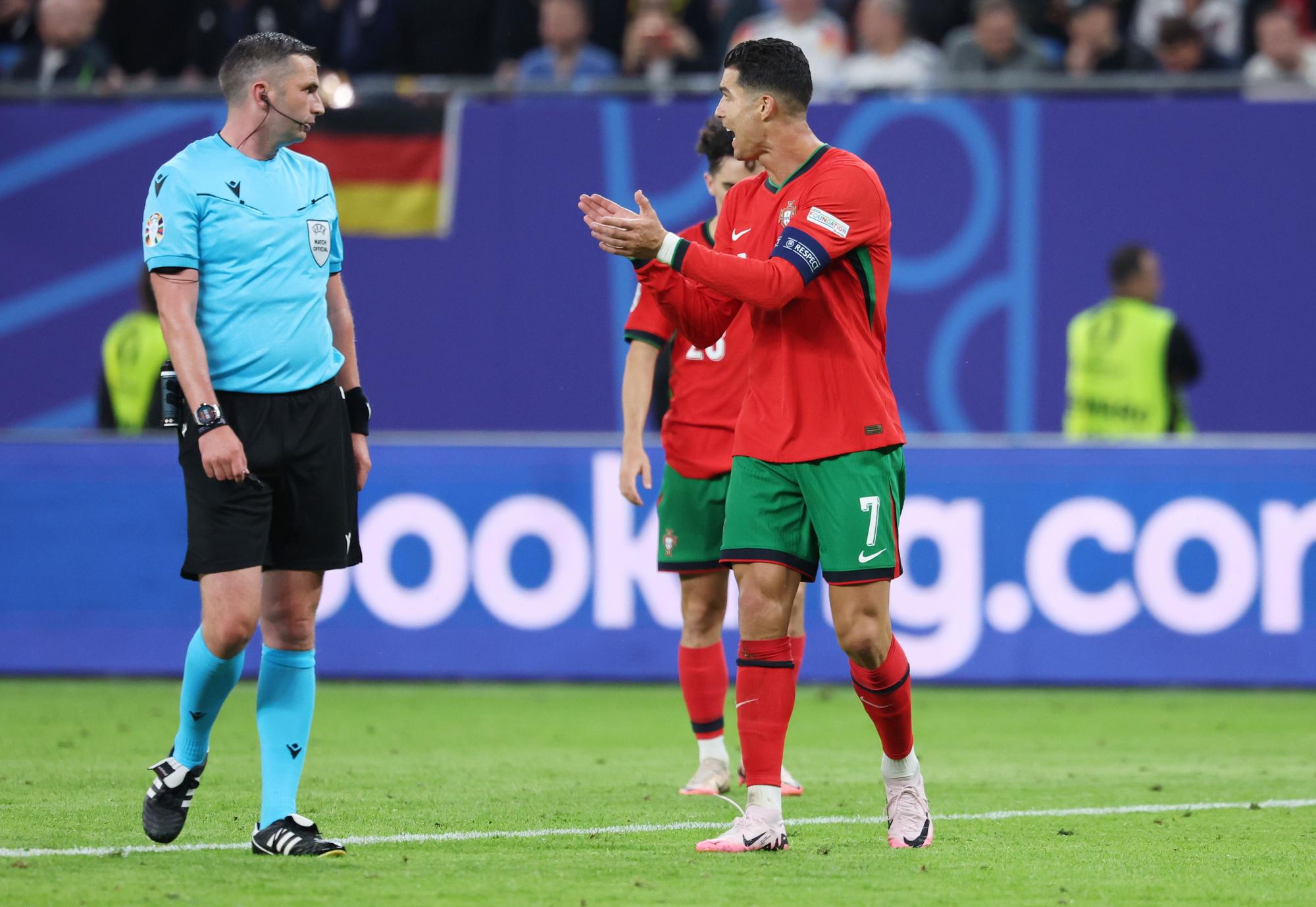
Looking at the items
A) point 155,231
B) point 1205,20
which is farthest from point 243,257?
point 1205,20

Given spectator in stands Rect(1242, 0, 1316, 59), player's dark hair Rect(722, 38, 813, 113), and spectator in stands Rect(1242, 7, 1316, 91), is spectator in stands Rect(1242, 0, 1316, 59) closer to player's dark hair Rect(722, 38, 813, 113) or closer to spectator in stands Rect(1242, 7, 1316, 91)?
spectator in stands Rect(1242, 7, 1316, 91)

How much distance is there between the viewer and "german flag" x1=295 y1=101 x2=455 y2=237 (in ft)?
44.0

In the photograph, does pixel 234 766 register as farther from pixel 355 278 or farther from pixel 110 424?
pixel 355 278

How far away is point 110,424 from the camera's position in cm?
1132

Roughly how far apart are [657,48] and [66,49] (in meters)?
4.13

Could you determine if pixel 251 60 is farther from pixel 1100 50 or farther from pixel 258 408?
pixel 1100 50

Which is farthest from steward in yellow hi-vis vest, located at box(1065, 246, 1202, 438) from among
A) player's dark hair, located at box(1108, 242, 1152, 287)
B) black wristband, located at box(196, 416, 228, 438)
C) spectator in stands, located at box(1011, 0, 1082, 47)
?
black wristband, located at box(196, 416, 228, 438)

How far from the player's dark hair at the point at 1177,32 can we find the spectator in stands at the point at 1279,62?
452mm

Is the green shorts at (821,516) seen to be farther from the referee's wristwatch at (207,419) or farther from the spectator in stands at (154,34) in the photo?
the spectator in stands at (154,34)

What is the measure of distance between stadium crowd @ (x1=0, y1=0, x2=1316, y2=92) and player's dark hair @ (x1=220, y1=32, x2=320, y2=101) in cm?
768

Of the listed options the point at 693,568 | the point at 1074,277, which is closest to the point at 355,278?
the point at 1074,277

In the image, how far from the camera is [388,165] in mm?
13570

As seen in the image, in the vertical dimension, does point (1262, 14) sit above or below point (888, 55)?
above

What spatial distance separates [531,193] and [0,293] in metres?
3.79
